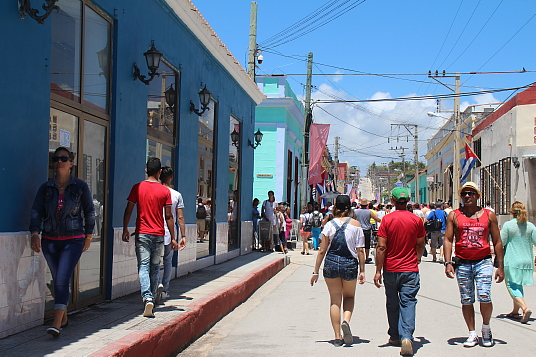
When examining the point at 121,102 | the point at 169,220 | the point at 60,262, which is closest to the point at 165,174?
the point at 169,220

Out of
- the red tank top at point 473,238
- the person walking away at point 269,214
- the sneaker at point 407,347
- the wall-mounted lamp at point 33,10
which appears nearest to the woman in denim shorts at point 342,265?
the sneaker at point 407,347

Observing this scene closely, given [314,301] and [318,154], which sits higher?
[318,154]

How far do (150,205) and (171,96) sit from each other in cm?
385

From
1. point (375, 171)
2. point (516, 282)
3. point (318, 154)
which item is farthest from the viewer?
point (375, 171)

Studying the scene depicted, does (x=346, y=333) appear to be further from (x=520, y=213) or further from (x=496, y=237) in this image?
(x=520, y=213)

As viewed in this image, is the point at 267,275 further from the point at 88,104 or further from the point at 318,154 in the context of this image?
the point at 318,154

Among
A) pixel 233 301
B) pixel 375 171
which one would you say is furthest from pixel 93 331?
pixel 375 171

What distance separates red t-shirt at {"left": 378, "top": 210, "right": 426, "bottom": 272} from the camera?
5926 millimetres

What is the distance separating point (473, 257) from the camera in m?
6.13

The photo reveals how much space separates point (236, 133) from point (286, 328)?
8.83m

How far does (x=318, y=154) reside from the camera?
2492cm

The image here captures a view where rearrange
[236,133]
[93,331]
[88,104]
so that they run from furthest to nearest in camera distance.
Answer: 1. [236,133]
2. [88,104]
3. [93,331]

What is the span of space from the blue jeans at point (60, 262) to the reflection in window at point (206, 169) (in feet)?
20.7

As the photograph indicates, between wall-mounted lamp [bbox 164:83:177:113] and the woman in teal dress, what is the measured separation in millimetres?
5715
